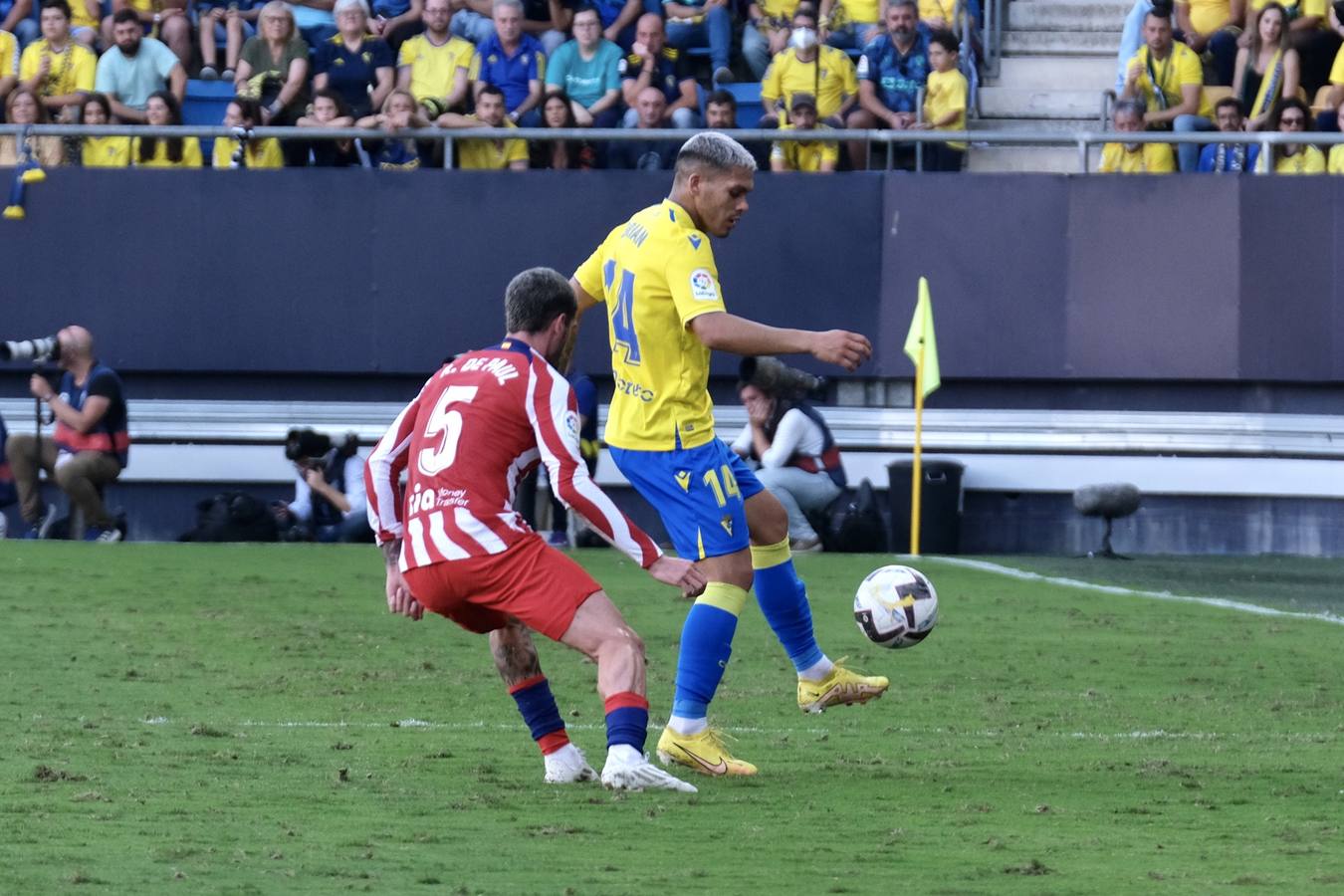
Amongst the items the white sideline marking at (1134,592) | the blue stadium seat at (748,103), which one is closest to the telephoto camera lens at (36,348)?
the blue stadium seat at (748,103)

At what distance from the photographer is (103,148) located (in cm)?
2025

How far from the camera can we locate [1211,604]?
14.4 meters

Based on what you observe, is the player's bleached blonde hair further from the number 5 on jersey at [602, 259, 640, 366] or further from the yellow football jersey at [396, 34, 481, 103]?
the yellow football jersey at [396, 34, 481, 103]

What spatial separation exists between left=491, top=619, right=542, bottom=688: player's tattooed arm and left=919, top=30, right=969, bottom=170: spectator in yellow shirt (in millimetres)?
12736

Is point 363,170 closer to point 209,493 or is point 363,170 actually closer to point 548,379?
point 209,493

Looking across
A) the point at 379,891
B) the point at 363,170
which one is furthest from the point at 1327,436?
the point at 379,891

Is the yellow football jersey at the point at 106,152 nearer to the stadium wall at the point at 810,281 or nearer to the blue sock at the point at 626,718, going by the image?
the stadium wall at the point at 810,281

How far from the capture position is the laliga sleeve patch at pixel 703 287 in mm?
7227

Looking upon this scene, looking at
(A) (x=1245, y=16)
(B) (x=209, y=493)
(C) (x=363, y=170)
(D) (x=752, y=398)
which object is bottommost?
(B) (x=209, y=493)

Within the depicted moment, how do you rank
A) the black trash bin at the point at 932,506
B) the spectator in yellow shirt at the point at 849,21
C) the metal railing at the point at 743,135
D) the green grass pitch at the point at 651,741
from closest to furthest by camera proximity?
1. the green grass pitch at the point at 651,741
2. the metal railing at the point at 743,135
3. the black trash bin at the point at 932,506
4. the spectator in yellow shirt at the point at 849,21

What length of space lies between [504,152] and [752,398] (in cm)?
384

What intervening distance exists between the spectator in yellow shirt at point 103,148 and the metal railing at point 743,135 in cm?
20

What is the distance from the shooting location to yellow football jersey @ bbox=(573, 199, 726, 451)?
291 inches

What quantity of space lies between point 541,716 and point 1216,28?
47.8 ft
